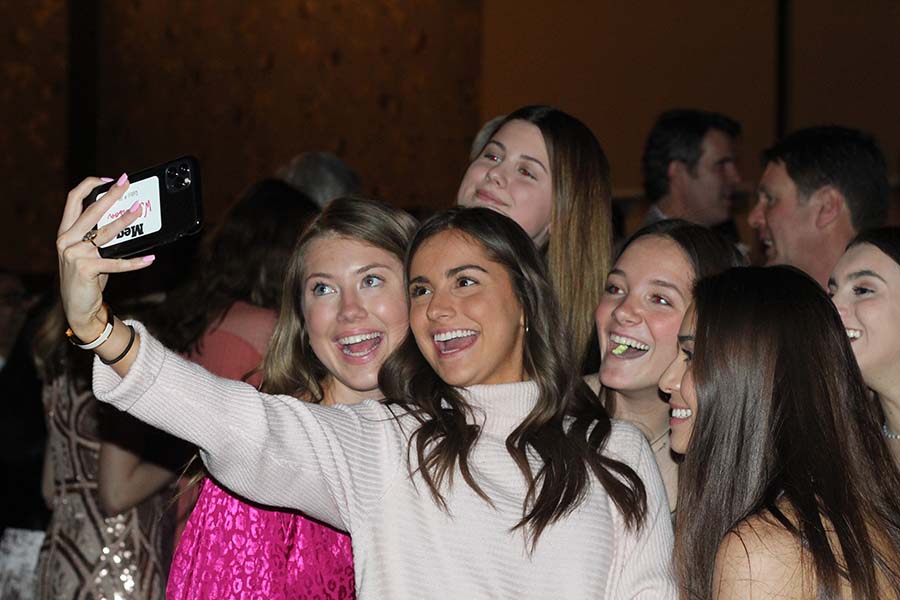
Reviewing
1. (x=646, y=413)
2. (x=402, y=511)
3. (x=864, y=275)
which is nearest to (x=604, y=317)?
(x=646, y=413)

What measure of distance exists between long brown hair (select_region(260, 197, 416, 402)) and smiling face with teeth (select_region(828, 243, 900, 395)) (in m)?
0.93

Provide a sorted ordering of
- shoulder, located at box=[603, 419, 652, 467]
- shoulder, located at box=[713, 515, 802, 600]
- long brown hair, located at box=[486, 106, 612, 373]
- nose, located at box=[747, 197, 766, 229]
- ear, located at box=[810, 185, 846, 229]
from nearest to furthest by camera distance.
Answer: shoulder, located at box=[713, 515, 802, 600], shoulder, located at box=[603, 419, 652, 467], long brown hair, located at box=[486, 106, 612, 373], ear, located at box=[810, 185, 846, 229], nose, located at box=[747, 197, 766, 229]

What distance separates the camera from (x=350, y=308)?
100 inches

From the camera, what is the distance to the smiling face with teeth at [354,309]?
255cm

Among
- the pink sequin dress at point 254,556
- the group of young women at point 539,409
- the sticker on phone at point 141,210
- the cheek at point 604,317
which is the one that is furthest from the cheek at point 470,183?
the sticker on phone at point 141,210

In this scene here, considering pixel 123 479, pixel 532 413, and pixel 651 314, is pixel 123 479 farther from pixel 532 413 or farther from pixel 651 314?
pixel 651 314

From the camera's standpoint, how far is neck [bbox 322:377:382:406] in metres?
2.65

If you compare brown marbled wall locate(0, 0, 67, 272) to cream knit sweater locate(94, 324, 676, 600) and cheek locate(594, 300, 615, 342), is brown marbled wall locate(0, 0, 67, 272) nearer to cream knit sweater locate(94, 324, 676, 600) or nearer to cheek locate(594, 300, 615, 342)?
cheek locate(594, 300, 615, 342)

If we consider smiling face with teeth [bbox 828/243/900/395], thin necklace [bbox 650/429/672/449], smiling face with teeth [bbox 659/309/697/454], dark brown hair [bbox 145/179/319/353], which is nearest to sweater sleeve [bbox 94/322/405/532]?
smiling face with teeth [bbox 659/309/697/454]

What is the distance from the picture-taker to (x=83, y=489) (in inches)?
130

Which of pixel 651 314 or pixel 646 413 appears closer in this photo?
pixel 651 314

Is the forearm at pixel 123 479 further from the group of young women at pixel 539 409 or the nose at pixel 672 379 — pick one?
the nose at pixel 672 379

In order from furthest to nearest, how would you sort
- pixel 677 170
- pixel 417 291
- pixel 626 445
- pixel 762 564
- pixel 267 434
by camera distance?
pixel 677 170 < pixel 417 291 < pixel 626 445 < pixel 267 434 < pixel 762 564

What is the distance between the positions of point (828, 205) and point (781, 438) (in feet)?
6.21
